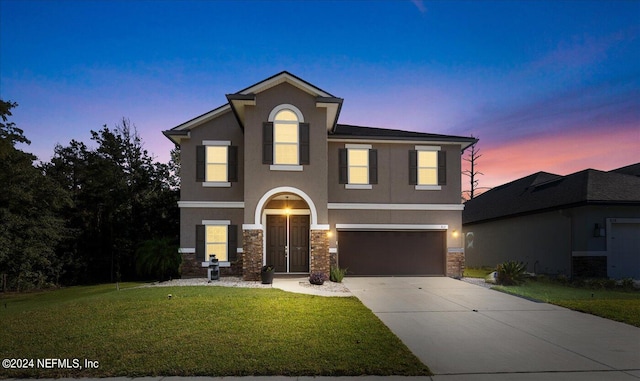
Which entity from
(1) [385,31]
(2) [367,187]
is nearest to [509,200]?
(2) [367,187]

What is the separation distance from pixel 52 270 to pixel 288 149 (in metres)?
13.3

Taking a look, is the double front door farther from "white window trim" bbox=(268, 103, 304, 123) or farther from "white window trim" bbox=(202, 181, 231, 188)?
"white window trim" bbox=(268, 103, 304, 123)

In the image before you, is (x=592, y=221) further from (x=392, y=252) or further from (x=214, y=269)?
(x=214, y=269)

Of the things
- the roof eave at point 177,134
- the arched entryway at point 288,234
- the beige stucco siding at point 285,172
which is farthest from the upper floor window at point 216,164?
the arched entryway at point 288,234

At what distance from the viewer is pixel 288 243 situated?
16.9 meters

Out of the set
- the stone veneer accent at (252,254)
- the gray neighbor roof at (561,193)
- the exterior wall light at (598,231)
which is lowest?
the stone veneer accent at (252,254)

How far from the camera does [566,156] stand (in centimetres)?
2345

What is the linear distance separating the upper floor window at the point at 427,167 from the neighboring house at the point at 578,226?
485cm

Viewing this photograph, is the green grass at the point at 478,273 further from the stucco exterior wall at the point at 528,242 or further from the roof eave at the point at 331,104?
the roof eave at the point at 331,104

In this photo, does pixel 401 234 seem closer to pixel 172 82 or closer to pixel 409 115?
pixel 409 115

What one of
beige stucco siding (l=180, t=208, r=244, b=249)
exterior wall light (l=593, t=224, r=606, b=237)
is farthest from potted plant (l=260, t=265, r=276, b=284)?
exterior wall light (l=593, t=224, r=606, b=237)

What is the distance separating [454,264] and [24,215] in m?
19.2

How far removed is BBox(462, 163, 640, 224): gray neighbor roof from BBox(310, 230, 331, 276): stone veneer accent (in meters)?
9.91

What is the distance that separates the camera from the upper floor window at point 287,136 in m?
15.4
